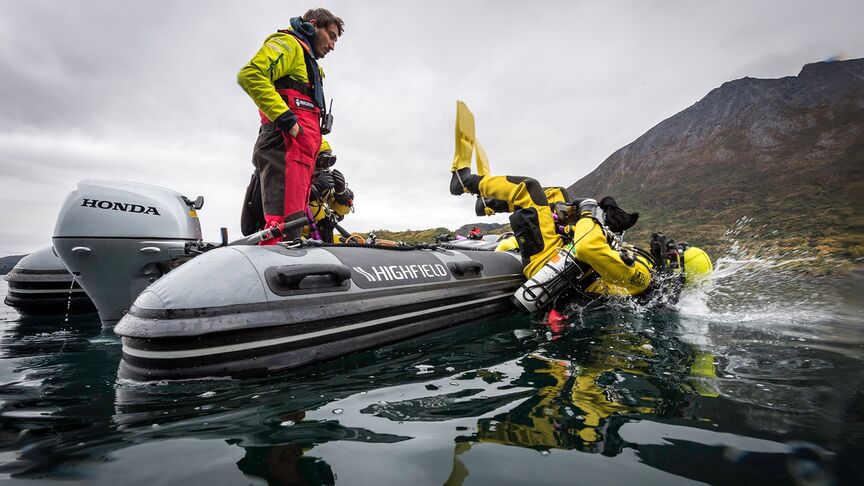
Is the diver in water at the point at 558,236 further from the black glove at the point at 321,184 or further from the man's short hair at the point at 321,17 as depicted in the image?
the man's short hair at the point at 321,17

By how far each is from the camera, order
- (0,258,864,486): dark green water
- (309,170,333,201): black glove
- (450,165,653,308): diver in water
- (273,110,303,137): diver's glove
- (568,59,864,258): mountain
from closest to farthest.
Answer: (0,258,864,486): dark green water
(273,110,303,137): diver's glove
(450,165,653,308): diver in water
(309,170,333,201): black glove
(568,59,864,258): mountain

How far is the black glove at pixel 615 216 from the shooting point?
171 inches

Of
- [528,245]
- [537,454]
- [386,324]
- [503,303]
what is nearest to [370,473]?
[537,454]

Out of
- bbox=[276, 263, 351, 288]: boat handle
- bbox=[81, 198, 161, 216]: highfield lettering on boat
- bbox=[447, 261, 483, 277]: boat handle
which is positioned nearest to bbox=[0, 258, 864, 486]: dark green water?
bbox=[276, 263, 351, 288]: boat handle

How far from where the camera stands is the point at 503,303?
419 centimetres

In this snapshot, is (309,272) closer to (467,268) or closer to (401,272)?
(401,272)

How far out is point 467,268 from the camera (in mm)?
3691

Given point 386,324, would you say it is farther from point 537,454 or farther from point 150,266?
point 150,266

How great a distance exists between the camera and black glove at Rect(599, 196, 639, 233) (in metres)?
4.34

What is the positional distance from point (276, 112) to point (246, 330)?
1813mm

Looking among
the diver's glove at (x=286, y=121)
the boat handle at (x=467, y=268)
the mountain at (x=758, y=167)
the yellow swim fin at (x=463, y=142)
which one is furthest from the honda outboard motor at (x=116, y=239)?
the mountain at (x=758, y=167)

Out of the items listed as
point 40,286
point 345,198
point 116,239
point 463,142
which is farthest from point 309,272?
point 40,286

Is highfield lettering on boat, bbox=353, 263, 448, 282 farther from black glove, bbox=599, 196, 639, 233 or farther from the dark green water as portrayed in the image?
black glove, bbox=599, 196, 639, 233

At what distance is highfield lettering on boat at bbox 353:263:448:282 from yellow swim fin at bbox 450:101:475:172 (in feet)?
7.16
